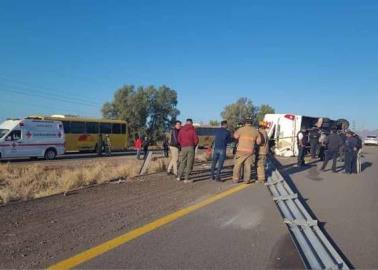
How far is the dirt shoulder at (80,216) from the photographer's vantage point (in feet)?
19.6

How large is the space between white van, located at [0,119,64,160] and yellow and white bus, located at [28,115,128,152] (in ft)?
16.7

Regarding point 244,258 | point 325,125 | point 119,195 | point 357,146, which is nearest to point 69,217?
point 119,195

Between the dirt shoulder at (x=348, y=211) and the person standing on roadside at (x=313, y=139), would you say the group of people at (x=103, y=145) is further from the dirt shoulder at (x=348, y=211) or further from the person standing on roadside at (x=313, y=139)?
the dirt shoulder at (x=348, y=211)

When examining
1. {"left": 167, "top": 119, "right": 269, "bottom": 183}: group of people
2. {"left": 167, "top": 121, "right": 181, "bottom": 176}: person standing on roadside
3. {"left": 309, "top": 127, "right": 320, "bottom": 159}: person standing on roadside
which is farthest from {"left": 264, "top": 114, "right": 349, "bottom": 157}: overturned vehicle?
{"left": 167, "top": 119, "right": 269, "bottom": 183}: group of people

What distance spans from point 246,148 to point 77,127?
90.7 feet

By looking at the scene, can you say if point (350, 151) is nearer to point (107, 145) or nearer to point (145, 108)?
point (107, 145)

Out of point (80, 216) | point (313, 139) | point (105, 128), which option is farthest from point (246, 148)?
point (105, 128)

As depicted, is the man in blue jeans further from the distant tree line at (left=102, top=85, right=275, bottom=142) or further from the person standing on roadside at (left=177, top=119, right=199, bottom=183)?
the distant tree line at (left=102, top=85, right=275, bottom=142)

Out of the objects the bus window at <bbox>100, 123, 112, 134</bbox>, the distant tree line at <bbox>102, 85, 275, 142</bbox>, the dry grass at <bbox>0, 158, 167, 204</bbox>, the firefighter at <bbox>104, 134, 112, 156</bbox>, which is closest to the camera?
the dry grass at <bbox>0, 158, 167, 204</bbox>

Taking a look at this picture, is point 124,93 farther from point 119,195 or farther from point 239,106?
point 119,195

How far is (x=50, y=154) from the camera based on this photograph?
1230 inches

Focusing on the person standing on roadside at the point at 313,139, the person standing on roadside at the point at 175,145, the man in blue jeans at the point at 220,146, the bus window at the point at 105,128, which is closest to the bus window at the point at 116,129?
the bus window at the point at 105,128

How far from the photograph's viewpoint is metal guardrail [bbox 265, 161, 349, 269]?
5.48 meters

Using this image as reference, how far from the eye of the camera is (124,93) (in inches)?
2965
